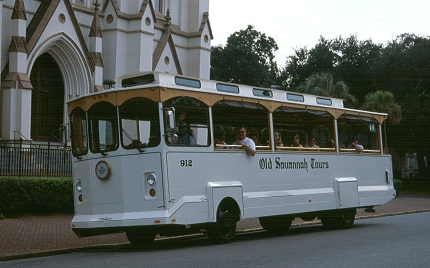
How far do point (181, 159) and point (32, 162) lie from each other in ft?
42.0

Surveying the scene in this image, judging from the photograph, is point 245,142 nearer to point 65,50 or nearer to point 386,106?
point 65,50

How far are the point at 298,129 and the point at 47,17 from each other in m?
19.9

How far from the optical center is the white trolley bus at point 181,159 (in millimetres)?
14273

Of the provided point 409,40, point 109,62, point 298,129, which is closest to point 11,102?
point 109,62

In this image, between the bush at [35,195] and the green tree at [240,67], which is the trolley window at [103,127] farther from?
the green tree at [240,67]

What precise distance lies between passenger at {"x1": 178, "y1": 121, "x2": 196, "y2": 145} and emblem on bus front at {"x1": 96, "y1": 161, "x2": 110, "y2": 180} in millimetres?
1473

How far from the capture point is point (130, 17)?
1593 inches

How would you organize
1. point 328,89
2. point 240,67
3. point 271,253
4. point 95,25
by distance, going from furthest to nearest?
1. point 240,67
2. point 328,89
3. point 95,25
4. point 271,253

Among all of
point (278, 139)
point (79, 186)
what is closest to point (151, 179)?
point (79, 186)

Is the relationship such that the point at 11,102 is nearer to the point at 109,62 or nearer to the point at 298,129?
the point at 109,62

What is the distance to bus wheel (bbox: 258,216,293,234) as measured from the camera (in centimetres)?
1936

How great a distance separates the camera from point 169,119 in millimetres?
14188

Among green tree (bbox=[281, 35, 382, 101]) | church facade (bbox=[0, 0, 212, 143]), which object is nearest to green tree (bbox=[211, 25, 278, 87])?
green tree (bbox=[281, 35, 382, 101])

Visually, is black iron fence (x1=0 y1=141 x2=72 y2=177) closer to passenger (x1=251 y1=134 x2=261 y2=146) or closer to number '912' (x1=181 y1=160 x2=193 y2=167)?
passenger (x1=251 y1=134 x2=261 y2=146)
